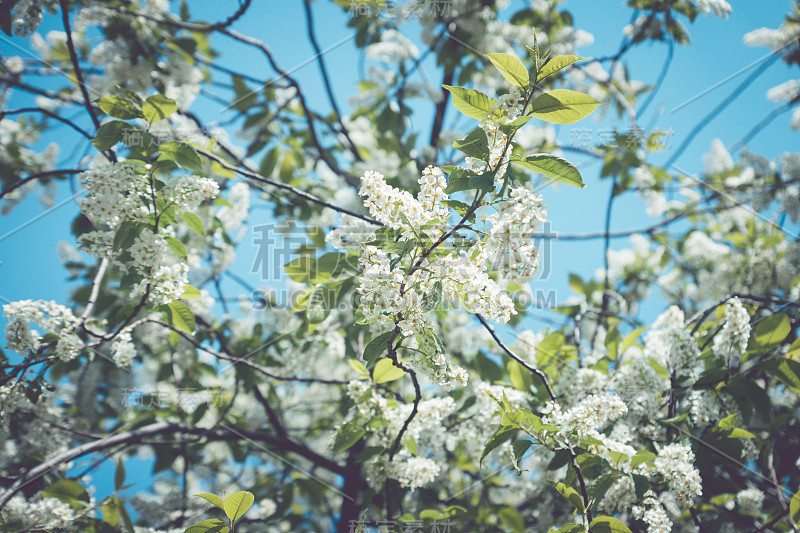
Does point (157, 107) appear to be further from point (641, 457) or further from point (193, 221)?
point (641, 457)

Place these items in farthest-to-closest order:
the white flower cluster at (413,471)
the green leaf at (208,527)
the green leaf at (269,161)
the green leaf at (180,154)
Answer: the green leaf at (269,161), the white flower cluster at (413,471), the green leaf at (180,154), the green leaf at (208,527)

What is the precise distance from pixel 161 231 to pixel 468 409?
6.90 feet

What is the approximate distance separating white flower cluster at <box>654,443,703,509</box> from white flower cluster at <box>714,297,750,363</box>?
1.99 feet

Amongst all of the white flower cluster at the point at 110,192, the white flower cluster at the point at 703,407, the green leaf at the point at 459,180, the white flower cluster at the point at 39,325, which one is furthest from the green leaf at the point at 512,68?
the white flower cluster at the point at 39,325

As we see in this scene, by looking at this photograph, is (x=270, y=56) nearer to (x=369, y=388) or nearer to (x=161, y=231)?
(x=161, y=231)

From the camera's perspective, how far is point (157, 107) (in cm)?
198

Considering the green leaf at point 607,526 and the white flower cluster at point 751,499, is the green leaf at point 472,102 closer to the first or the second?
the green leaf at point 607,526

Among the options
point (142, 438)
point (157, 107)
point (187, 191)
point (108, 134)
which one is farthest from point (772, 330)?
point (142, 438)

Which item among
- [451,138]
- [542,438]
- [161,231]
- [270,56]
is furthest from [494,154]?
[451,138]

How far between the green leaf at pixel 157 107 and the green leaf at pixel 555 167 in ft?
5.01

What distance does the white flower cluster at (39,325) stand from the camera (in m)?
2.19

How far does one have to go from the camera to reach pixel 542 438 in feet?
6.44

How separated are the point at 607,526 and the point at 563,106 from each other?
5.38ft

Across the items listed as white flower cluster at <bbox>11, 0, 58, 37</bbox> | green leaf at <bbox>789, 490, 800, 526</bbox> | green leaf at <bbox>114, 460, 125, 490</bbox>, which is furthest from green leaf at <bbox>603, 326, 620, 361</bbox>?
white flower cluster at <bbox>11, 0, 58, 37</bbox>
